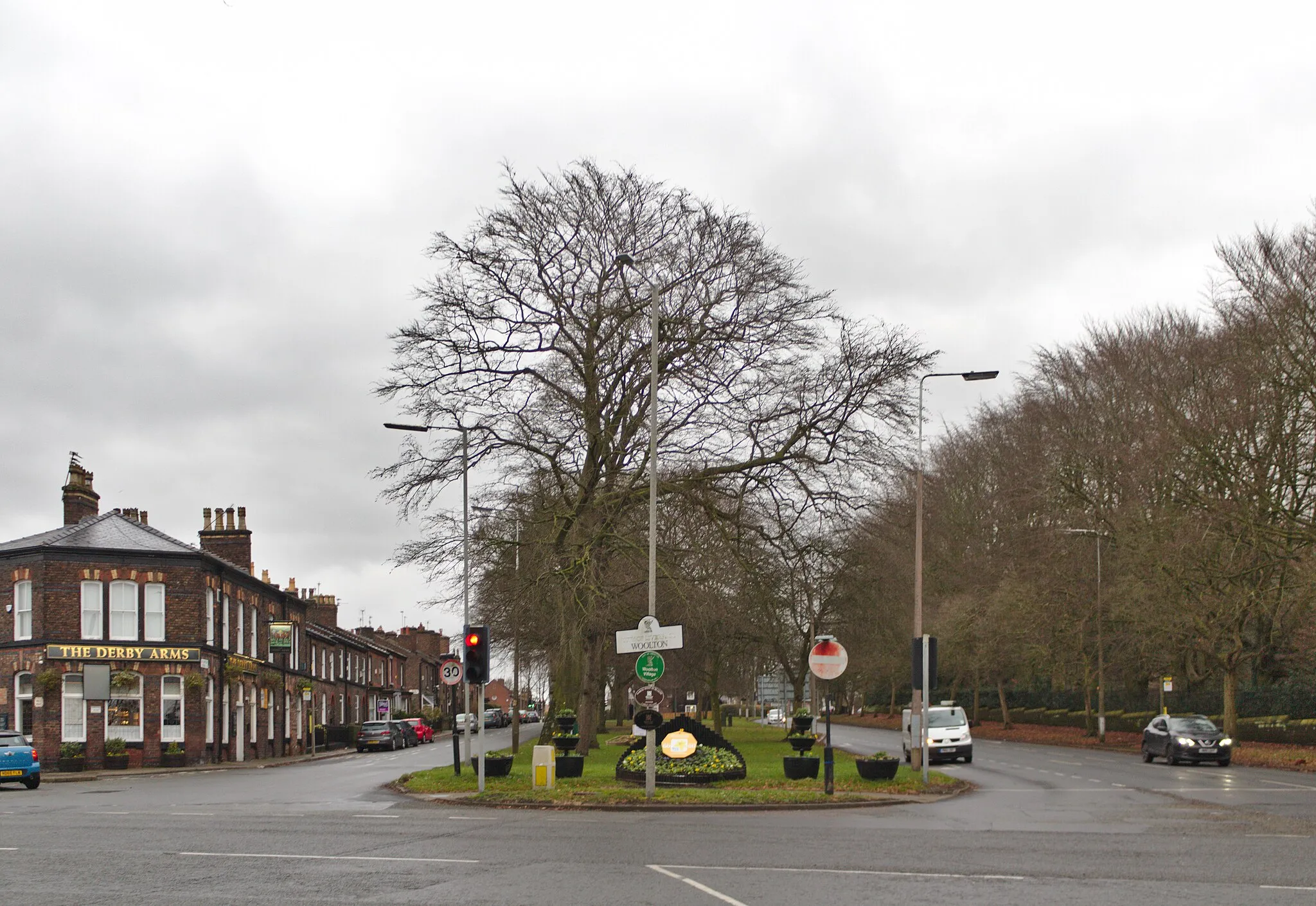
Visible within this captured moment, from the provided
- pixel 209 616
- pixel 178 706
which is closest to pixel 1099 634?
pixel 209 616

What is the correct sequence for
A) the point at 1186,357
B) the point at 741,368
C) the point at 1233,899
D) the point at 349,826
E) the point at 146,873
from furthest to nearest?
the point at 1186,357 → the point at 741,368 → the point at 349,826 → the point at 146,873 → the point at 1233,899

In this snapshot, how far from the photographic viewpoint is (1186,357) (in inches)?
1578

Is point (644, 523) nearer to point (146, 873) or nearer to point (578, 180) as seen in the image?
point (578, 180)

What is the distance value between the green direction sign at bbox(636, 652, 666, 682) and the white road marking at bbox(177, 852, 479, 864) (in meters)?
9.18

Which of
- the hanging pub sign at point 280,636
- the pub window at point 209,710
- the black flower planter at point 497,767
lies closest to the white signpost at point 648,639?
the black flower planter at point 497,767

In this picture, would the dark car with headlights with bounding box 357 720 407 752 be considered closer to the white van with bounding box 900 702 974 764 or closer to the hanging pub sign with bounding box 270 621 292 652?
the hanging pub sign with bounding box 270 621 292 652

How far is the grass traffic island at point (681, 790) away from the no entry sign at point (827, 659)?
222cm

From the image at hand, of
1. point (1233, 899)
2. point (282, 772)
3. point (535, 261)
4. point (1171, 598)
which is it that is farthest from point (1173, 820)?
point (282, 772)

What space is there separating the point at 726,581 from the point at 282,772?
1625cm

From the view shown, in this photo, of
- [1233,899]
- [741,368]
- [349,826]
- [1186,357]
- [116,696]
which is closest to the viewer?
[1233,899]

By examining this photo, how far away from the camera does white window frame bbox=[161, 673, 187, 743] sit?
4878 cm

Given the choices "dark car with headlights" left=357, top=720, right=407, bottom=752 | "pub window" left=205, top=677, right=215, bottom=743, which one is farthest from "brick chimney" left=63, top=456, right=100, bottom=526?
"dark car with headlights" left=357, top=720, right=407, bottom=752

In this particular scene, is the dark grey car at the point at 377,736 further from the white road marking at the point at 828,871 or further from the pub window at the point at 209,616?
the white road marking at the point at 828,871

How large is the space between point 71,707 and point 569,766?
2639cm
